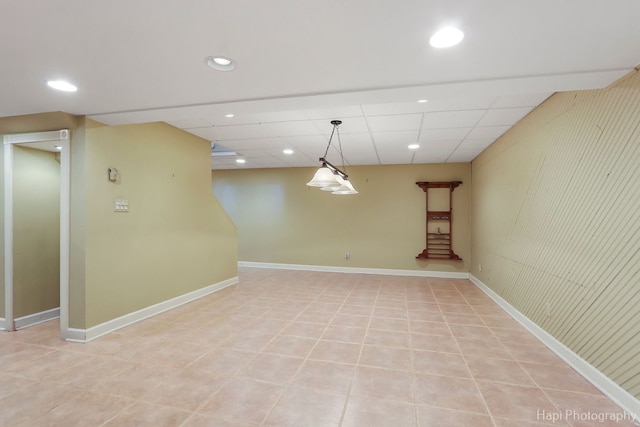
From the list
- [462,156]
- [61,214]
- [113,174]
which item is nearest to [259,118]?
[113,174]

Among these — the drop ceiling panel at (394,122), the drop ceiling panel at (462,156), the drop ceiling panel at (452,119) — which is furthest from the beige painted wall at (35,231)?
the drop ceiling panel at (462,156)

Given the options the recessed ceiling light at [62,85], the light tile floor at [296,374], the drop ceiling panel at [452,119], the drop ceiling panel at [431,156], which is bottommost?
the light tile floor at [296,374]

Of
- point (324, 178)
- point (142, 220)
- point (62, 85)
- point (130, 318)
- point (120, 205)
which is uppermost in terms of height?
point (62, 85)

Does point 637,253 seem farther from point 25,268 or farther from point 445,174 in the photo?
point 25,268

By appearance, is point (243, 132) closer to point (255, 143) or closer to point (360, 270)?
point (255, 143)

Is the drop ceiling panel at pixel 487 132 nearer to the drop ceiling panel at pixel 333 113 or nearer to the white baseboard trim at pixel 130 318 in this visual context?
the drop ceiling panel at pixel 333 113

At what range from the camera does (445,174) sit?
267 inches

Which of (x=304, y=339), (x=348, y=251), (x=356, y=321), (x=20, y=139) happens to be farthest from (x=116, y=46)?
(x=348, y=251)

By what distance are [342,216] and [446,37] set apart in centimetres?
568

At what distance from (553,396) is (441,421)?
3.18 feet

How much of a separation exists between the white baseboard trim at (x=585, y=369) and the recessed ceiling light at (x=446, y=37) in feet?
8.47

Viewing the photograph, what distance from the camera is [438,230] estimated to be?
6.84m

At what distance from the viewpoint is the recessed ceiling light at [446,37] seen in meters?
1.72

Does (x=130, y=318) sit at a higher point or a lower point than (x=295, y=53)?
lower
